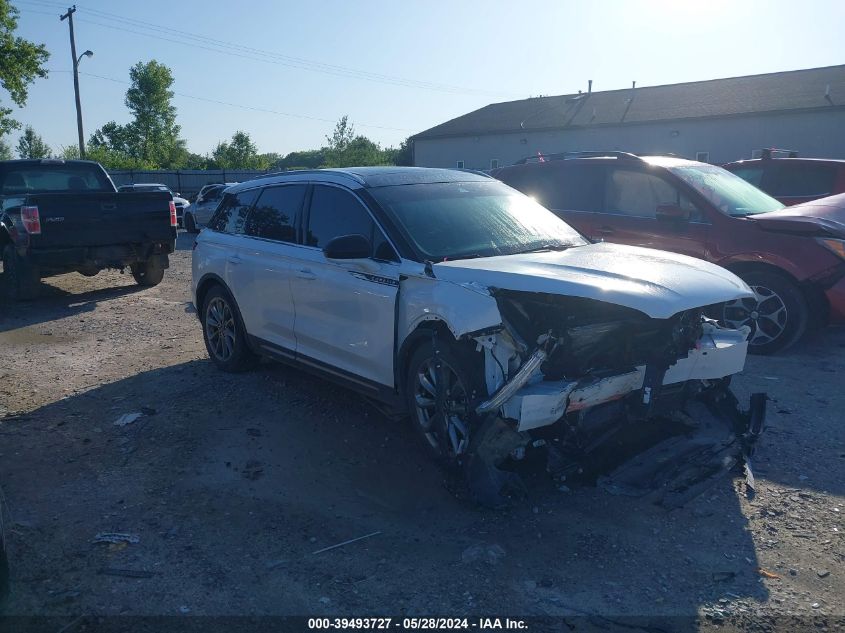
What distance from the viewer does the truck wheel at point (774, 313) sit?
6789mm

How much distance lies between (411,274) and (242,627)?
2.25 m

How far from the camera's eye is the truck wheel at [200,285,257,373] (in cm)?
650

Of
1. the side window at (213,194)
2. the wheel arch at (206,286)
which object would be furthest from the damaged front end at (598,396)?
the side window at (213,194)

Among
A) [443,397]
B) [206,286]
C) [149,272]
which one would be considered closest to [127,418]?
[206,286]

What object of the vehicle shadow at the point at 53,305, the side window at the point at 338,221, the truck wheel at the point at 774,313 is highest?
the side window at the point at 338,221

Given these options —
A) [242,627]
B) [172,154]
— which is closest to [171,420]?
[242,627]

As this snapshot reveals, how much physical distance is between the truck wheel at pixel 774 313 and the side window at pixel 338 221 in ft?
12.2

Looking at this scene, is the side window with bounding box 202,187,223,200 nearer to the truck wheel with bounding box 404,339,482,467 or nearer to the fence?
the fence

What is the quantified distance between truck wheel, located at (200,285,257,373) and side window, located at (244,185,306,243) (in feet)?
2.51

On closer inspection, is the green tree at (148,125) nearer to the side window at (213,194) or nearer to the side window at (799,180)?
the side window at (213,194)

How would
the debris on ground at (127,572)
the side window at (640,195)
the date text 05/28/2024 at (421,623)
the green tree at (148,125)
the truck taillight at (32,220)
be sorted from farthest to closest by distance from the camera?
the green tree at (148,125) → the truck taillight at (32,220) → the side window at (640,195) → the debris on ground at (127,572) → the date text 05/28/2024 at (421,623)

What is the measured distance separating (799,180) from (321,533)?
8732 millimetres

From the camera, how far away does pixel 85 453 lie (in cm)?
504

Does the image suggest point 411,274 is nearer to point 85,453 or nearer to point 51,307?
point 85,453
